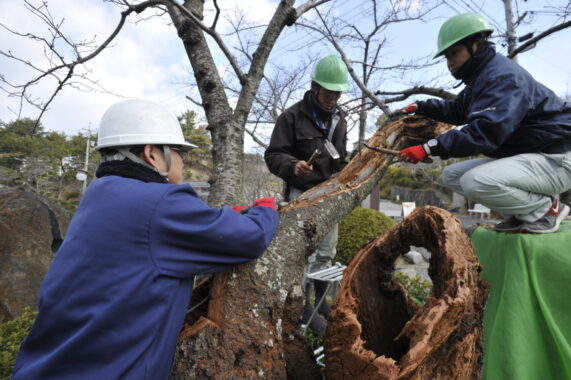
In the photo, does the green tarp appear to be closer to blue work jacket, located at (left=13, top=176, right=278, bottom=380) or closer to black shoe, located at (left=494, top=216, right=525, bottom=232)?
black shoe, located at (left=494, top=216, right=525, bottom=232)

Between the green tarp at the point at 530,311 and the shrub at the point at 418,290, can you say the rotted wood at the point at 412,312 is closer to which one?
the green tarp at the point at 530,311

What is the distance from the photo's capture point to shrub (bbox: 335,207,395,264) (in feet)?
18.3

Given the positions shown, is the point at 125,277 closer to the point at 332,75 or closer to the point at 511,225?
the point at 332,75

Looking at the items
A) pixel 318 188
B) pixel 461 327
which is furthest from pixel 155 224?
pixel 461 327

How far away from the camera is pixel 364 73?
585 cm

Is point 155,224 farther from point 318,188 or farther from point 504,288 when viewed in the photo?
point 504,288

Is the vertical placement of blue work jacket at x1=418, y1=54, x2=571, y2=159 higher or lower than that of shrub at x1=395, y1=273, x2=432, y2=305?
higher

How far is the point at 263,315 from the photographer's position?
1404 millimetres

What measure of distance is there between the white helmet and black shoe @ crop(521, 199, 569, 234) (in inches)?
98.7

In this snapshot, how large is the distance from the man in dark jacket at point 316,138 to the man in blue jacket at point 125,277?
1.70 meters

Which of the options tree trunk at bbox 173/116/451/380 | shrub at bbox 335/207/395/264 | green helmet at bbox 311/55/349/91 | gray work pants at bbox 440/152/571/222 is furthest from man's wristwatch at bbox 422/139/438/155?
shrub at bbox 335/207/395/264

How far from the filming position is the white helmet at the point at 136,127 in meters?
1.52

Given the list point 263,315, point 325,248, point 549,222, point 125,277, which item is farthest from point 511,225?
point 125,277

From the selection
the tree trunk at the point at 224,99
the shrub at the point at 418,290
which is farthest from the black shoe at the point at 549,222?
the tree trunk at the point at 224,99
